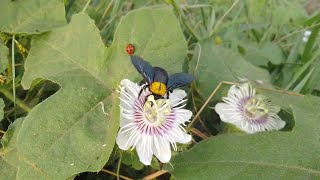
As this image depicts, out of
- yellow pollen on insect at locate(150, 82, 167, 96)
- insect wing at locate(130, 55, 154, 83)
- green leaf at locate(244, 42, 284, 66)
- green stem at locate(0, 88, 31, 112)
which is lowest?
green stem at locate(0, 88, 31, 112)

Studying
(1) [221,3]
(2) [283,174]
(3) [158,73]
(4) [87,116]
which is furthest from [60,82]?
(1) [221,3]

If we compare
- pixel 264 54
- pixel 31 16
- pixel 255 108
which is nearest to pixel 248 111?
pixel 255 108

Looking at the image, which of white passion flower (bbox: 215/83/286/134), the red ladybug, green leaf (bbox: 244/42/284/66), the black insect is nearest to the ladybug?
the red ladybug

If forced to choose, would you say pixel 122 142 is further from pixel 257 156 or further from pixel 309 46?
pixel 309 46

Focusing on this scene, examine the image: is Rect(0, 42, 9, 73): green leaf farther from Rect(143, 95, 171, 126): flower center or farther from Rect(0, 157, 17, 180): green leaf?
Rect(143, 95, 171, 126): flower center

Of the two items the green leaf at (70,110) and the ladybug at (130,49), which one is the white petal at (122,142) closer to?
the green leaf at (70,110)

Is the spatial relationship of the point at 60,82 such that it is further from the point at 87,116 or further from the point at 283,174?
the point at 283,174
